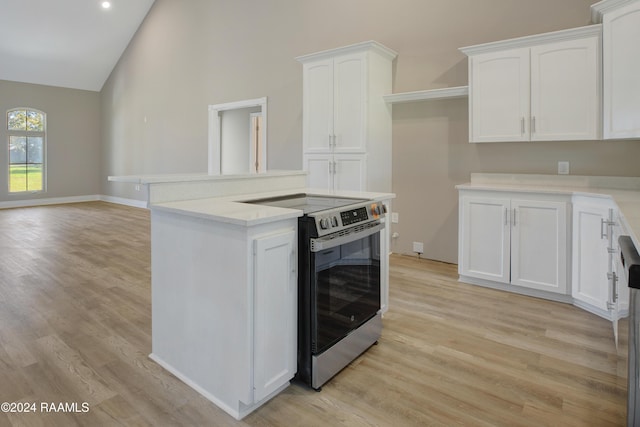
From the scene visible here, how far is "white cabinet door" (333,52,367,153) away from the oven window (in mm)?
2236

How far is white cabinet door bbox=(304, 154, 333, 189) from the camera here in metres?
4.81

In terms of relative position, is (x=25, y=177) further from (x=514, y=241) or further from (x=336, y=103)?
(x=514, y=241)

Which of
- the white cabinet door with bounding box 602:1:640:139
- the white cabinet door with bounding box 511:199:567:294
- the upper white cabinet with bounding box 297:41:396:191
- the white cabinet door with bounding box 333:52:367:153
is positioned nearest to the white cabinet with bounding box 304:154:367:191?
the upper white cabinet with bounding box 297:41:396:191

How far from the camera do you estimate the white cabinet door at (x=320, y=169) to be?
481 cm

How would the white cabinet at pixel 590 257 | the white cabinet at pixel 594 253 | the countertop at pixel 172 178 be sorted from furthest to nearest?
the white cabinet at pixel 590 257
the white cabinet at pixel 594 253
the countertop at pixel 172 178

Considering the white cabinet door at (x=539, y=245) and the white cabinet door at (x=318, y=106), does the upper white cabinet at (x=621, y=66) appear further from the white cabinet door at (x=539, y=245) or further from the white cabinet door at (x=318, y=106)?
the white cabinet door at (x=318, y=106)

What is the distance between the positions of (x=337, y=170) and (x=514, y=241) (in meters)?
2.08

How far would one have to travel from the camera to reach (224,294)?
183cm

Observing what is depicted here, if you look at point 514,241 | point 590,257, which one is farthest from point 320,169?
point 590,257

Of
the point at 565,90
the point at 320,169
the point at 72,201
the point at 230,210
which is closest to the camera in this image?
the point at 230,210

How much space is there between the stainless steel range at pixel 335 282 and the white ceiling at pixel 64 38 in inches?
324

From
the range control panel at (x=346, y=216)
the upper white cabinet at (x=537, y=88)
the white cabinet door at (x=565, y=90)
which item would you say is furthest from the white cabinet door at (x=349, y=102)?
the range control panel at (x=346, y=216)

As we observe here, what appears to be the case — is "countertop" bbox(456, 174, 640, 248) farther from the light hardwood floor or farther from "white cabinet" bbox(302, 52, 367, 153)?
"white cabinet" bbox(302, 52, 367, 153)

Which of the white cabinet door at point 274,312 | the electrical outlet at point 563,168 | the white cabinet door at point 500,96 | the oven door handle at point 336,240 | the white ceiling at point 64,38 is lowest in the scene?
the white cabinet door at point 274,312
